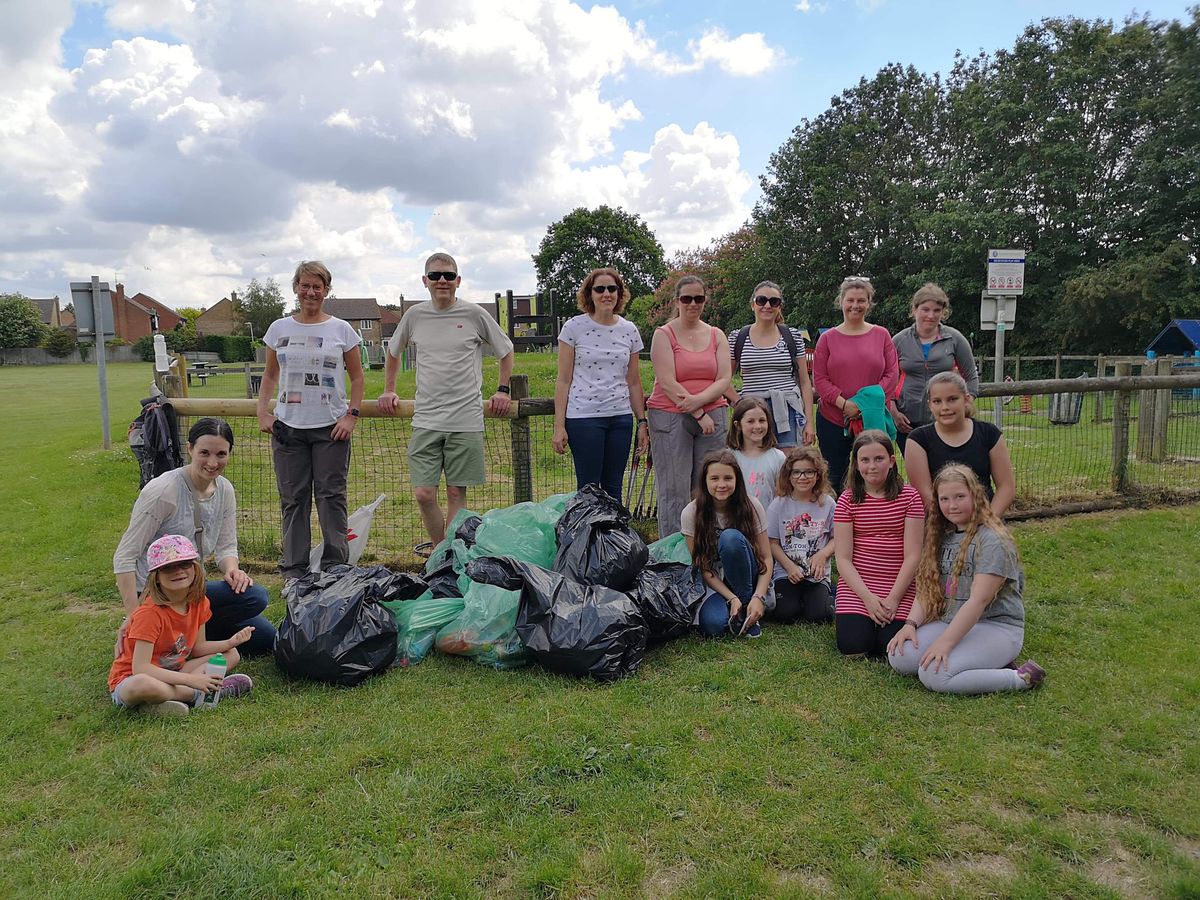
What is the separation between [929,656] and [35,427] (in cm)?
1650

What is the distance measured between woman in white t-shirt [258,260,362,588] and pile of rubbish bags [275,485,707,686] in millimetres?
754

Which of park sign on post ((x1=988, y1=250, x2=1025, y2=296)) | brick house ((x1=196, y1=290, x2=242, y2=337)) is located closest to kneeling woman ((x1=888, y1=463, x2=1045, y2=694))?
park sign on post ((x1=988, y1=250, x2=1025, y2=296))

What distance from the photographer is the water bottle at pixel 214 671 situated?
3.28m

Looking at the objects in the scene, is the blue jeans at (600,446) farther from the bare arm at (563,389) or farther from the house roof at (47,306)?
the house roof at (47,306)

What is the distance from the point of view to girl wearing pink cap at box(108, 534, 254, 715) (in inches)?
125

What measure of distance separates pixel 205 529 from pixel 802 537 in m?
3.02

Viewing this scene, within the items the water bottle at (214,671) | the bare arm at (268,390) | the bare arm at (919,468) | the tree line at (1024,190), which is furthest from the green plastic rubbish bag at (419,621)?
the tree line at (1024,190)

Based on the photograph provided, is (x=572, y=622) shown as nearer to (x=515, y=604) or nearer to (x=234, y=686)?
(x=515, y=604)

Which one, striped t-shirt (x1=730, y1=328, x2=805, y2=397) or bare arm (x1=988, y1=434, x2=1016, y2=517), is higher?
striped t-shirt (x1=730, y1=328, x2=805, y2=397)

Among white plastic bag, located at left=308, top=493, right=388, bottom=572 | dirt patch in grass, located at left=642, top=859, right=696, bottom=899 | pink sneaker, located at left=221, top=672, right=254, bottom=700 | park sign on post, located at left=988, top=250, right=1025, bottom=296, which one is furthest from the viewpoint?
park sign on post, located at left=988, top=250, right=1025, bottom=296

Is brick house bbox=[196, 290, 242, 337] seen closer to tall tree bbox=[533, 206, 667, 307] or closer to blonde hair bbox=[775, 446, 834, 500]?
tall tree bbox=[533, 206, 667, 307]

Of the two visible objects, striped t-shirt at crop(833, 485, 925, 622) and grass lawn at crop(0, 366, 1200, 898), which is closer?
grass lawn at crop(0, 366, 1200, 898)

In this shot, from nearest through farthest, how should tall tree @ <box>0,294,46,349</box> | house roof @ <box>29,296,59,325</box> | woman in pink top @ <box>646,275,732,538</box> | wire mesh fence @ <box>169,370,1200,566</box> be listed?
woman in pink top @ <box>646,275,732,538</box>
wire mesh fence @ <box>169,370,1200,566</box>
tall tree @ <box>0,294,46,349</box>
house roof @ <box>29,296,59,325</box>

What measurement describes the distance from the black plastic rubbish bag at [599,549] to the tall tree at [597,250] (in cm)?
4952
